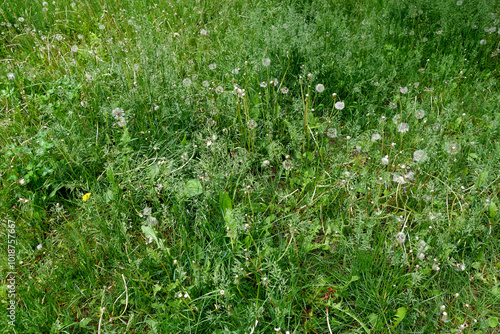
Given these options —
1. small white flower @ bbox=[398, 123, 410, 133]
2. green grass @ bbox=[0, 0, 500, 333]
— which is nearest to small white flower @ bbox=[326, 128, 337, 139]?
green grass @ bbox=[0, 0, 500, 333]

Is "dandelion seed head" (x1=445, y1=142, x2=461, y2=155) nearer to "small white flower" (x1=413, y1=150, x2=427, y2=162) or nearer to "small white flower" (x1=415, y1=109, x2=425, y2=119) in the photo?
"small white flower" (x1=413, y1=150, x2=427, y2=162)

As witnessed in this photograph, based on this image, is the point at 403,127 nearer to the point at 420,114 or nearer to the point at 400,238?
the point at 420,114

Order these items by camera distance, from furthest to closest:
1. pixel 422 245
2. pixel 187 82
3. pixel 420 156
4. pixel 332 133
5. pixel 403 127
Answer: pixel 187 82 < pixel 332 133 < pixel 403 127 < pixel 420 156 < pixel 422 245

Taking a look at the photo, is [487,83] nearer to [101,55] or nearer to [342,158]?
[342,158]

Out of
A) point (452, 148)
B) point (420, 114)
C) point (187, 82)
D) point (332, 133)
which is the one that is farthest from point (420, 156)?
point (187, 82)

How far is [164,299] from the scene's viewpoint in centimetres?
178

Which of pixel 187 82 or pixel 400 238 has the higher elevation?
pixel 187 82

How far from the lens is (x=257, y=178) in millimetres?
2381

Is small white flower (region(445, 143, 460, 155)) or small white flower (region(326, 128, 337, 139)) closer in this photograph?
small white flower (region(445, 143, 460, 155))

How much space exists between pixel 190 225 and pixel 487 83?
271 centimetres

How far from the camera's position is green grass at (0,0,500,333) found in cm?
175

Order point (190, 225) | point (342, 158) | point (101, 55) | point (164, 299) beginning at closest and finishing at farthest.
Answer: point (164, 299), point (190, 225), point (342, 158), point (101, 55)

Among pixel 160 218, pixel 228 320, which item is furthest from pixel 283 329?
pixel 160 218

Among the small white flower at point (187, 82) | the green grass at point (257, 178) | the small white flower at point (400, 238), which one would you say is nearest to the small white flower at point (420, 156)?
the green grass at point (257, 178)
